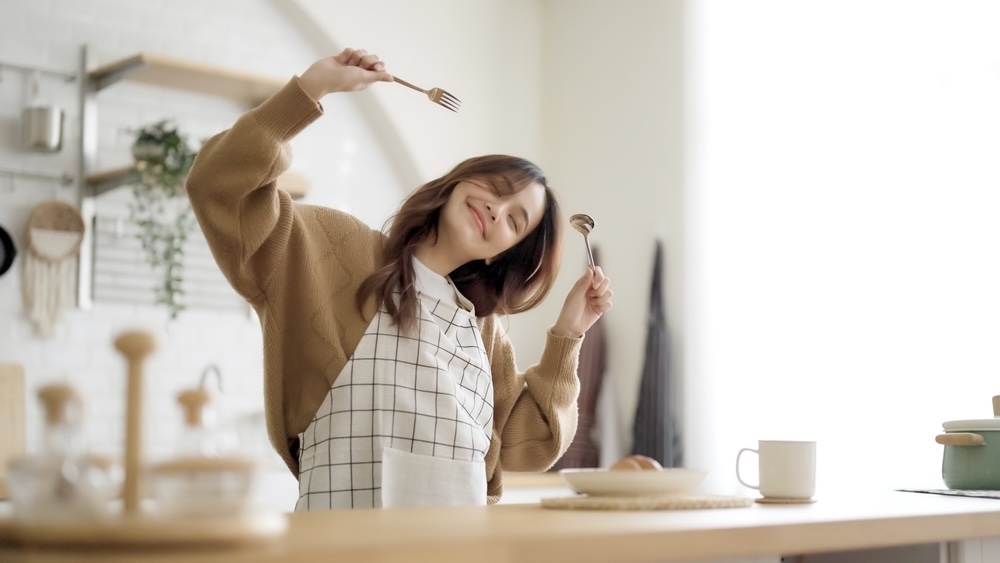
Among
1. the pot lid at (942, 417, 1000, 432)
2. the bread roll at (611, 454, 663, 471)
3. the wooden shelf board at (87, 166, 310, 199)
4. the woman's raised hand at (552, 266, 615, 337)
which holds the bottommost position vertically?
the bread roll at (611, 454, 663, 471)

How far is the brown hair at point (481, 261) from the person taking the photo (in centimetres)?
172

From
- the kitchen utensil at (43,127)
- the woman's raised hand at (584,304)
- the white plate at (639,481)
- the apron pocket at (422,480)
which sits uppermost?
the kitchen utensil at (43,127)

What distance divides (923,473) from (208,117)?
2.52m

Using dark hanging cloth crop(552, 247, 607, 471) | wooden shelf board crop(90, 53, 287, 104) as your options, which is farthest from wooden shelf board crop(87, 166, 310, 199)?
dark hanging cloth crop(552, 247, 607, 471)

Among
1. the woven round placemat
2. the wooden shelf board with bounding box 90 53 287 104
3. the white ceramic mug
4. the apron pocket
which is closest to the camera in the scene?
the woven round placemat

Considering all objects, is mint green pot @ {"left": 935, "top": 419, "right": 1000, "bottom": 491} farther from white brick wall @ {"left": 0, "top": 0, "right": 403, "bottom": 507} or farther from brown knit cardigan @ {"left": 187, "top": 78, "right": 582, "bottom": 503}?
white brick wall @ {"left": 0, "top": 0, "right": 403, "bottom": 507}

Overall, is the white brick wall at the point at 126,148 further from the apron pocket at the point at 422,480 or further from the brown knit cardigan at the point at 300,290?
the apron pocket at the point at 422,480

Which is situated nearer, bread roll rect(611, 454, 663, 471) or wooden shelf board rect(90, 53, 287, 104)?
bread roll rect(611, 454, 663, 471)

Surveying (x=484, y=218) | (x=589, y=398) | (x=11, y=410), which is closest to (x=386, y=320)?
(x=484, y=218)

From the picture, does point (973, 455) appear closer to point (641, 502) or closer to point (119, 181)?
point (641, 502)

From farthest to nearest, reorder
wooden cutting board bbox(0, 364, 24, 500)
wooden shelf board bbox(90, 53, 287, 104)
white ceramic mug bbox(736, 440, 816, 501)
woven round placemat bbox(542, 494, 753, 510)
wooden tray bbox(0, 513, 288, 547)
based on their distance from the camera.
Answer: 1. wooden shelf board bbox(90, 53, 287, 104)
2. wooden cutting board bbox(0, 364, 24, 500)
3. white ceramic mug bbox(736, 440, 816, 501)
4. woven round placemat bbox(542, 494, 753, 510)
5. wooden tray bbox(0, 513, 288, 547)

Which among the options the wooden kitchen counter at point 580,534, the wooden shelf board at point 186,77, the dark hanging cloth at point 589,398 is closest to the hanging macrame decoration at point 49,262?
the wooden shelf board at point 186,77

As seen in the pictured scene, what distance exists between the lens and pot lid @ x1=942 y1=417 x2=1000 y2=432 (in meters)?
1.78

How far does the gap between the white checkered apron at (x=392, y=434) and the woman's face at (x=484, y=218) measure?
6.4 inches
